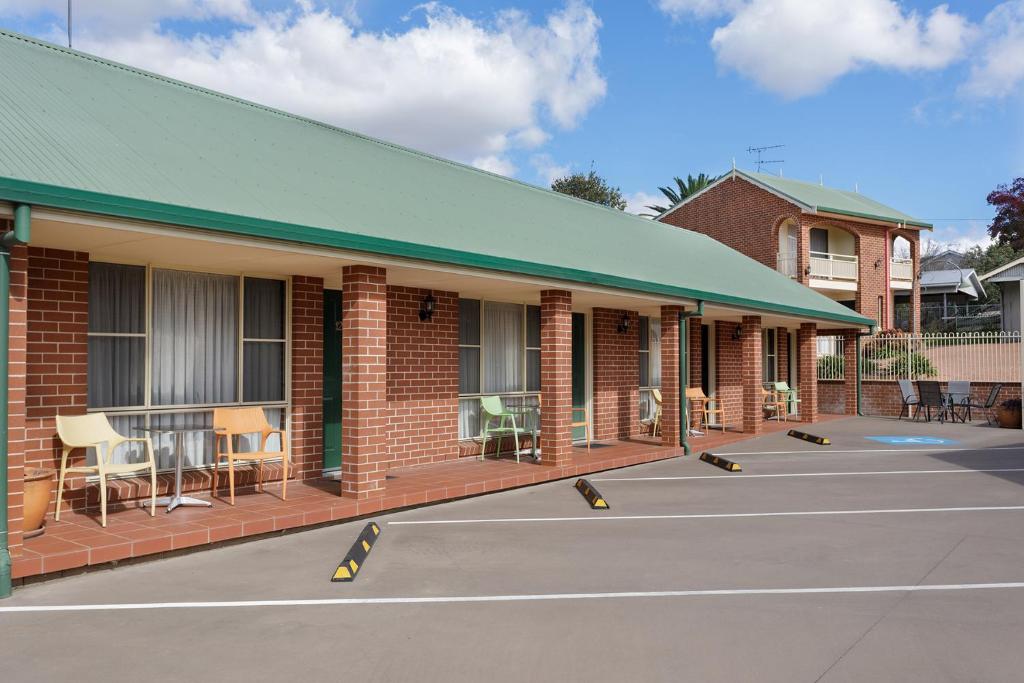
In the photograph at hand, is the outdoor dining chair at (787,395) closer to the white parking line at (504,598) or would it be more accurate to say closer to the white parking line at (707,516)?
the white parking line at (707,516)

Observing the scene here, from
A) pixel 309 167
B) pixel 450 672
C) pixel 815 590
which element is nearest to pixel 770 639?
pixel 815 590

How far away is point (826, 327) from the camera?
22.1m

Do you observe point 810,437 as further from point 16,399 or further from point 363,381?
point 16,399

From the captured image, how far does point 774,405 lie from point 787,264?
10499mm

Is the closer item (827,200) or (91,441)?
(91,441)

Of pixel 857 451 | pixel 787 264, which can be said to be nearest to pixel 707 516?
pixel 857 451

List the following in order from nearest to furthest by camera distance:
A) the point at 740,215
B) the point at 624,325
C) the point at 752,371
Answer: the point at 624,325
the point at 752,371
the point at 740,215

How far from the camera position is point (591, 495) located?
363 inches

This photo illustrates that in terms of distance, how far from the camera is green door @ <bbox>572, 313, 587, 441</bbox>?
14094 millimetres

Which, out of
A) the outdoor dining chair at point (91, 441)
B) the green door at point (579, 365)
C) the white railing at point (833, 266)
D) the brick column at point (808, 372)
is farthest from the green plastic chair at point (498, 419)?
the white railing at point (833, 266)

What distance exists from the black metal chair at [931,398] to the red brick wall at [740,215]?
8765 mm

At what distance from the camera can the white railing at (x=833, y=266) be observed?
29.4 m

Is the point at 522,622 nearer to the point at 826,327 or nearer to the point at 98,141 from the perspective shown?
the point at 98,141

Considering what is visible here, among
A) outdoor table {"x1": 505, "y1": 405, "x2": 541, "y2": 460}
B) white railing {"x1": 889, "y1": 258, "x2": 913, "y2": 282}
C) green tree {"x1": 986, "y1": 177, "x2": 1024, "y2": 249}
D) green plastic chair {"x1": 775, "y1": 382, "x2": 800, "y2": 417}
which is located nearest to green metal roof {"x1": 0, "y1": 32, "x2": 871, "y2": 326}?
outdoor table {"x1": 505, "y1": 405, "x2": 541, "y2": 460}
